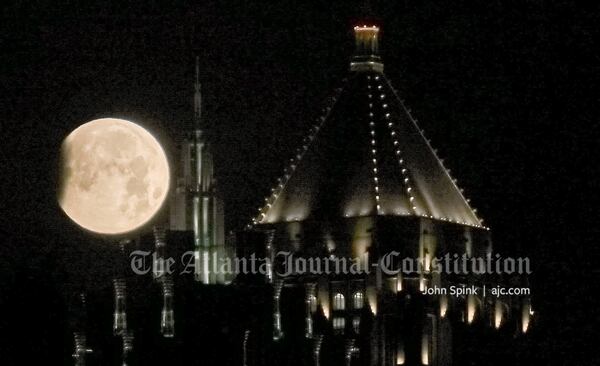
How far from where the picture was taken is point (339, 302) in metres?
63.8

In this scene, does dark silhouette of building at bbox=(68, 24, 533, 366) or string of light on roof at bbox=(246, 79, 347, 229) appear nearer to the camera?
dark silhouette of building at bbox=(68, 24, 533, 366)

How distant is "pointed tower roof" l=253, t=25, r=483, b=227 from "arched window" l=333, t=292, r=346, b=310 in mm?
3249

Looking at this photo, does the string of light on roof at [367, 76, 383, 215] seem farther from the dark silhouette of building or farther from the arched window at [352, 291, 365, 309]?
the arched window at [352, 291, 365, 309]

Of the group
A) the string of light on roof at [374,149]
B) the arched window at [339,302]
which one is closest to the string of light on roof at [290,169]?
the string of light on roof at [374,149]

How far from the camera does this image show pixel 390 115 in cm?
6688

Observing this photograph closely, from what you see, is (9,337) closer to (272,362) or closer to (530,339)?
(272,362)

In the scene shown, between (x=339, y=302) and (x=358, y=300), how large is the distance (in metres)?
0.61

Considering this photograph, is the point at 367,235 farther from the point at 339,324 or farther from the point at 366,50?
the point at 366,50

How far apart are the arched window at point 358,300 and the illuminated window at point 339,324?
0.60 meters

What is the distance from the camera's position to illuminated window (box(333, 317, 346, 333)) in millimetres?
60713

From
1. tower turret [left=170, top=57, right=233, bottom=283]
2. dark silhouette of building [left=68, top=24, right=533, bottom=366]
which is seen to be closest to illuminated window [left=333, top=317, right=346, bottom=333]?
dark silhouette of building [left=68, top=24, right=533, bottom=366]

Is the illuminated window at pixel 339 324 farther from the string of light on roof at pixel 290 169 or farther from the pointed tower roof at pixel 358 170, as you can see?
the string of light on roof at pixel 290 169

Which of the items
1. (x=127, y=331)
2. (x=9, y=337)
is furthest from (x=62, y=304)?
(x=127, y=331)

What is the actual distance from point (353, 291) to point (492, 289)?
6.86 meters
